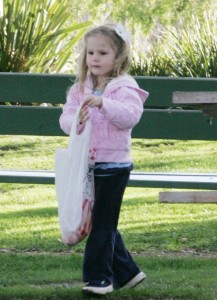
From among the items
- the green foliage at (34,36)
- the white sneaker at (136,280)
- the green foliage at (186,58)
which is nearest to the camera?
the white sneaker at (136,280)

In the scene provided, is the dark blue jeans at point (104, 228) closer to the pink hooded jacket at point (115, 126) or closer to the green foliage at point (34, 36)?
the pink hooded jacket at point (115, 126)

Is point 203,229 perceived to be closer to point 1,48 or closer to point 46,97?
point 46,97

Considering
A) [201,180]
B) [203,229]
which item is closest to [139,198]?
[203,229]

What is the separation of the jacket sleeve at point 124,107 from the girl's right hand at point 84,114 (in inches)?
2.6

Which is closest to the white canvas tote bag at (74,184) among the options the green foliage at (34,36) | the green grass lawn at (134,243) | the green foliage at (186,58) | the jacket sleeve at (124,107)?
the jacket sleeve at (124,107)

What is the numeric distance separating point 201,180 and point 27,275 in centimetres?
152

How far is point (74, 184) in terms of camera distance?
4.80 m

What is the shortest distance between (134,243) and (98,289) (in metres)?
2.10

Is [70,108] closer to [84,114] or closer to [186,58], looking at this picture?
[84,114]

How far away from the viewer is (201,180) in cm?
680

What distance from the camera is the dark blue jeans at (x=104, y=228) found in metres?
4.89

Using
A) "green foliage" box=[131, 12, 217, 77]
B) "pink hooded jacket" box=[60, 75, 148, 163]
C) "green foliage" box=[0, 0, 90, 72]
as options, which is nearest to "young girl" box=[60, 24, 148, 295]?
"pink hooded jacket" box=[60, 75, 148, 163]

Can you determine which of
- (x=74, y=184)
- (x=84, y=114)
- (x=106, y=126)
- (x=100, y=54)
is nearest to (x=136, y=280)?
(x=74, y=184)

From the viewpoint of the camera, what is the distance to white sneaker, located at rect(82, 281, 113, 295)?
16.3 feet
